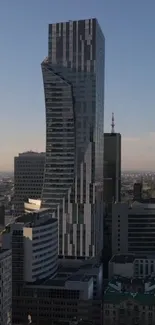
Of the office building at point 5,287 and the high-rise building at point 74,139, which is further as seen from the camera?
the high-rise building at point 74,139

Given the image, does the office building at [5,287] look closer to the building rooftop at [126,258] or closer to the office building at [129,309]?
the office building at [129,309]

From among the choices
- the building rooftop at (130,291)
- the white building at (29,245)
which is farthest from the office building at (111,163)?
the white building at (29,245)

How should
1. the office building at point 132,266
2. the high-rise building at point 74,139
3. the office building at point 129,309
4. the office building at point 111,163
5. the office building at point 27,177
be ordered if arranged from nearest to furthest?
the office building at point 129,309 → the office building at point 132,266 → the high-rise building at point 74,139 → the office building at point 27,177 → the office building at point 111,163

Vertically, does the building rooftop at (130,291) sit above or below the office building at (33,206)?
below

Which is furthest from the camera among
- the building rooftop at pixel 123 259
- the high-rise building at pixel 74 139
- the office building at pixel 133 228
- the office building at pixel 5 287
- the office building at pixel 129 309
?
the office building at pixel 133 228

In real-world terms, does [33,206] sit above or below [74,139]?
below

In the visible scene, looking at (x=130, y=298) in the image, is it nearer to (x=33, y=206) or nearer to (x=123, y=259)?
(x=123, y=259)

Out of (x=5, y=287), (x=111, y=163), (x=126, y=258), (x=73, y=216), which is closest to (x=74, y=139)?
(x=73, y=216)
